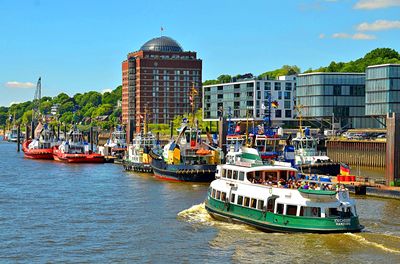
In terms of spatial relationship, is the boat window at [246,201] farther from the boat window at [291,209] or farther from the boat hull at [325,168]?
the boat hull at [325,168]

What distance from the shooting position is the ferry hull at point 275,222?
4891 cm

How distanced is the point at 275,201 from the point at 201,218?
1096cm

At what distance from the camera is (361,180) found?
7856 centimetres

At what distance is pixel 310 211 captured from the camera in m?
49.8

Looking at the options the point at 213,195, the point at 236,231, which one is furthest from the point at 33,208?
the point at 236,231

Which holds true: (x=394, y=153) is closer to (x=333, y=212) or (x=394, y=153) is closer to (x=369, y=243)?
(x=333, y=212)

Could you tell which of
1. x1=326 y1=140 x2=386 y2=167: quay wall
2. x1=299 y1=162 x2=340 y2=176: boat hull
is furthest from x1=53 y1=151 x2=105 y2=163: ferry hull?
x1=299 y1=162 x2=340 y2=176: boat hull

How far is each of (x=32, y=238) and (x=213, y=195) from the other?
1564 cm

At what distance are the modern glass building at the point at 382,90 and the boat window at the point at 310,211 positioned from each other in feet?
364

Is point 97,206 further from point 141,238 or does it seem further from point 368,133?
point 368,133

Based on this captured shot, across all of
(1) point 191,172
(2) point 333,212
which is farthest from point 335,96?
(2) point 333,212

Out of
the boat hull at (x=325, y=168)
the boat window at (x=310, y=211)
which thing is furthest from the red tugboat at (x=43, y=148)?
the boat window at (x=310, y=211)

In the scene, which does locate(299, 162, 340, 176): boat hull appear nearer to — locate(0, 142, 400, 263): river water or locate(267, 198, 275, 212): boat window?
locate(0, 142, 400, 263): river water

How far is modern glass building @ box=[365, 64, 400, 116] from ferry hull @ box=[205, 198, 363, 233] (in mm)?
105561
